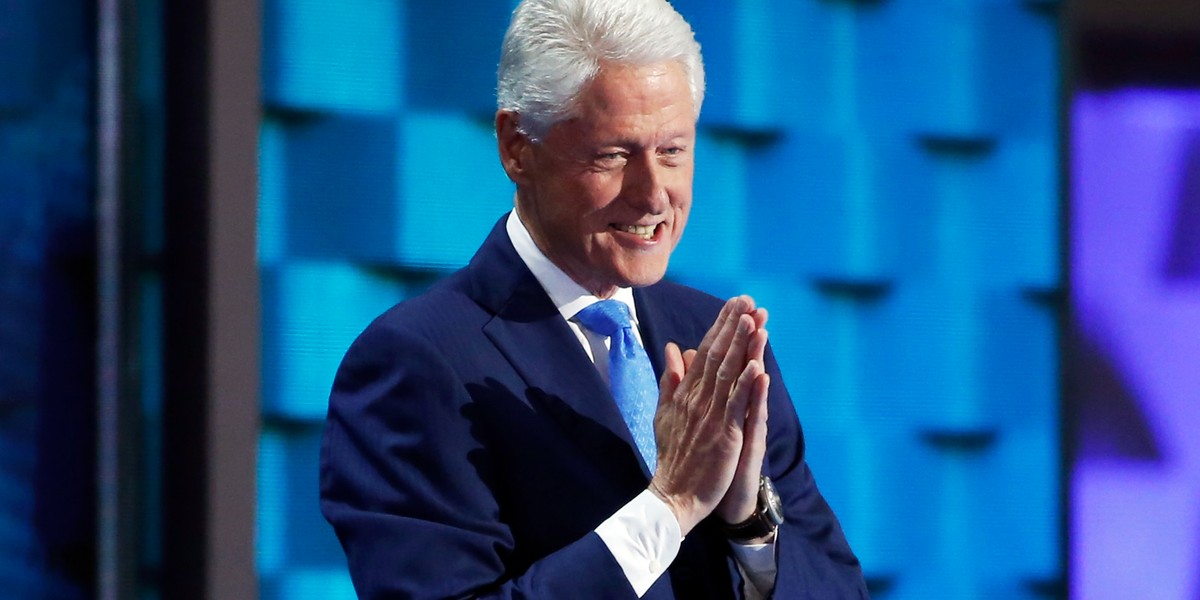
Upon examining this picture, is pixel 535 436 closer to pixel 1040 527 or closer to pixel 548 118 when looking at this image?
pixel 548 118

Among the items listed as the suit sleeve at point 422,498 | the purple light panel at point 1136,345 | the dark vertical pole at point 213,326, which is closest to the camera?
the suit sleeve at point 422,498

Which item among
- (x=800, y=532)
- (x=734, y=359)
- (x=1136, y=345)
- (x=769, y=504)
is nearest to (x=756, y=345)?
(x=734, y=359)

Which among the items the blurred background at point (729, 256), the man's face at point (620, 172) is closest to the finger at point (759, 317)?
the man's face at point (620, 172)

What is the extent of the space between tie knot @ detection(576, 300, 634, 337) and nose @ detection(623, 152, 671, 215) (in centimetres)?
11

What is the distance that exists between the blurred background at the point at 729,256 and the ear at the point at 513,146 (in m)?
0.90

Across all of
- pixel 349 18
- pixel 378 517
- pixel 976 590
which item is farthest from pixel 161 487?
pixel 976 590

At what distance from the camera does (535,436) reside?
1300 millimetres

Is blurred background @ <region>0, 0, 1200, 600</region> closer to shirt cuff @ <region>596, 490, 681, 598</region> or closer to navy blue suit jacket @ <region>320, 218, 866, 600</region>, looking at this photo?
navy blue suit jacket @ <region>320, 218, 866, 600</region>

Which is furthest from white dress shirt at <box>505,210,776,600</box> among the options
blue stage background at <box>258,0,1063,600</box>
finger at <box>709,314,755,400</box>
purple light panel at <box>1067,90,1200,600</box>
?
purple light panel at <box>1067,90,1200,600</box>

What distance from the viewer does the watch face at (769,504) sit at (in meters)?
1.33

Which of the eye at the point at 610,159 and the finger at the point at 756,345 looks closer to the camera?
the finger at the point at 756,345

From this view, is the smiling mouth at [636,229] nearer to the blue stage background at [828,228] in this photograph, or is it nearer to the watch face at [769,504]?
the watch face at [769,504]

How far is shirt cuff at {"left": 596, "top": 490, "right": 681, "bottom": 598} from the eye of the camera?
4.07 ft

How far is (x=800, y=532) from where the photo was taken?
4.69 ft
